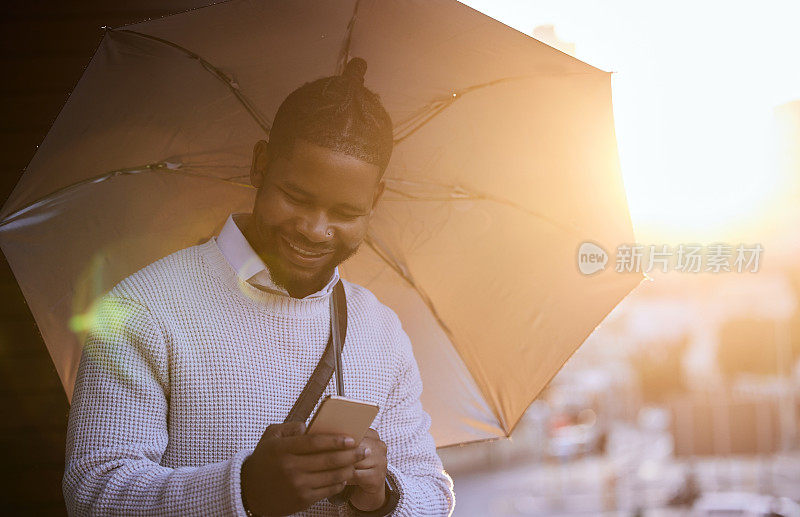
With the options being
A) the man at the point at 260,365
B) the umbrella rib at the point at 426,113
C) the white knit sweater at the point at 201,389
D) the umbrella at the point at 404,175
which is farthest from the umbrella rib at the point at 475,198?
the white knit sweater at the point at 201,389

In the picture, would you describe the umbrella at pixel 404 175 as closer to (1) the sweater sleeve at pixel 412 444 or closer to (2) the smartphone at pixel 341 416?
(1) the sweater sleeve at pixel 412 444

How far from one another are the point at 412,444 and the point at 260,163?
853 millimetres

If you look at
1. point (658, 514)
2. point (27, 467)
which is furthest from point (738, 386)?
point (27, 467)

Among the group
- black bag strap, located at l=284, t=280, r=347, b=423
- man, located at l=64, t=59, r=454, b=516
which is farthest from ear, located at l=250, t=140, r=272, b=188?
black bag strap, located at l=284, t=280, r=347, b=423

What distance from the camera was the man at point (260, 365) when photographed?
1.42 metres

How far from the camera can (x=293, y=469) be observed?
53.0 inches

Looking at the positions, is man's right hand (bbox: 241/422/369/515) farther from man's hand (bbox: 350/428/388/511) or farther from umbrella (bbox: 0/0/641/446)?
umbrella (bbox: 0/0/641/446)

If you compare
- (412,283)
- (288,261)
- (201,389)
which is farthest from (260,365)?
(412,283)

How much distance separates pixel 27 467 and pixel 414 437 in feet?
6.62

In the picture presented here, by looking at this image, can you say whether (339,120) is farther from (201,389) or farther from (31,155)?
(31,155)

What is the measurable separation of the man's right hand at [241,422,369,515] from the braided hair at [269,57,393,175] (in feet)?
2.24

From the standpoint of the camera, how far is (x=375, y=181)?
70.8 inches

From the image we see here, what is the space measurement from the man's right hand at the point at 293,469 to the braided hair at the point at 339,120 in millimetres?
682

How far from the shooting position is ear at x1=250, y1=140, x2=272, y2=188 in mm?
1796
